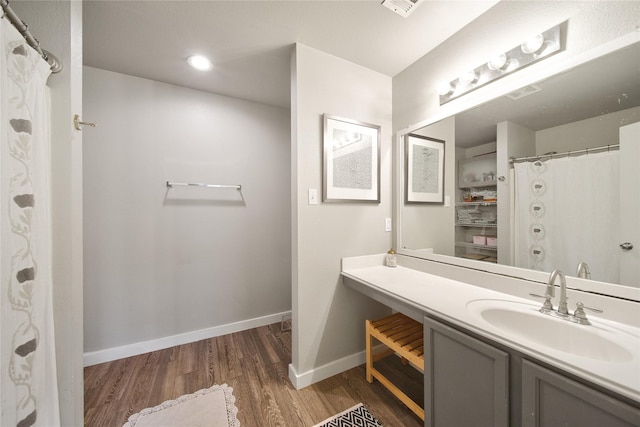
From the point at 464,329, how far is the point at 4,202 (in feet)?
5.90

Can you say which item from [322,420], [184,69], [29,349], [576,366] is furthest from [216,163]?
[576,366]

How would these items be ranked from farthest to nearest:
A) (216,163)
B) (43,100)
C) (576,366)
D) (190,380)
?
(216,163)
(190,380)
(43,100)
(576,366)

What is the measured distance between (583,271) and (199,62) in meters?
2.67

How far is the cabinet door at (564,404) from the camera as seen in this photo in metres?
0.60

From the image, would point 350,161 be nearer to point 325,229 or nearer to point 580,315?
point 325,229

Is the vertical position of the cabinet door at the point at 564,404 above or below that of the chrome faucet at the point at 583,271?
below

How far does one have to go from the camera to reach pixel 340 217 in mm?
1729

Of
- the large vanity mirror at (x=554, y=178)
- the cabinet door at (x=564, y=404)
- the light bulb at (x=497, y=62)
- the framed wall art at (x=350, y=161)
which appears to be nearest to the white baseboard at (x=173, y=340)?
the framed wall art at (x=350, y=161)

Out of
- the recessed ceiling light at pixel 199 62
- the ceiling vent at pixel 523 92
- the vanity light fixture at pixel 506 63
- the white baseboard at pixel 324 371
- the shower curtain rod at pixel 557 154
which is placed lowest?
the white baseboard at pixel 324 371

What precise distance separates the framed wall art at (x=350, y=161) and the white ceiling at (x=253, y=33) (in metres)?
0.52

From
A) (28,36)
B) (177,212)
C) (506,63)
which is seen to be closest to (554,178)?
(506,63)

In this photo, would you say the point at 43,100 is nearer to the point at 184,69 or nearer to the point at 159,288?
the point at 184,69

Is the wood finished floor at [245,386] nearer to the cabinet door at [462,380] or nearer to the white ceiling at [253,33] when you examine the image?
the cabinet door at [462,380]

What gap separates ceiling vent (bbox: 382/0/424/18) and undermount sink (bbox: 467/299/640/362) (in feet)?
5.41
